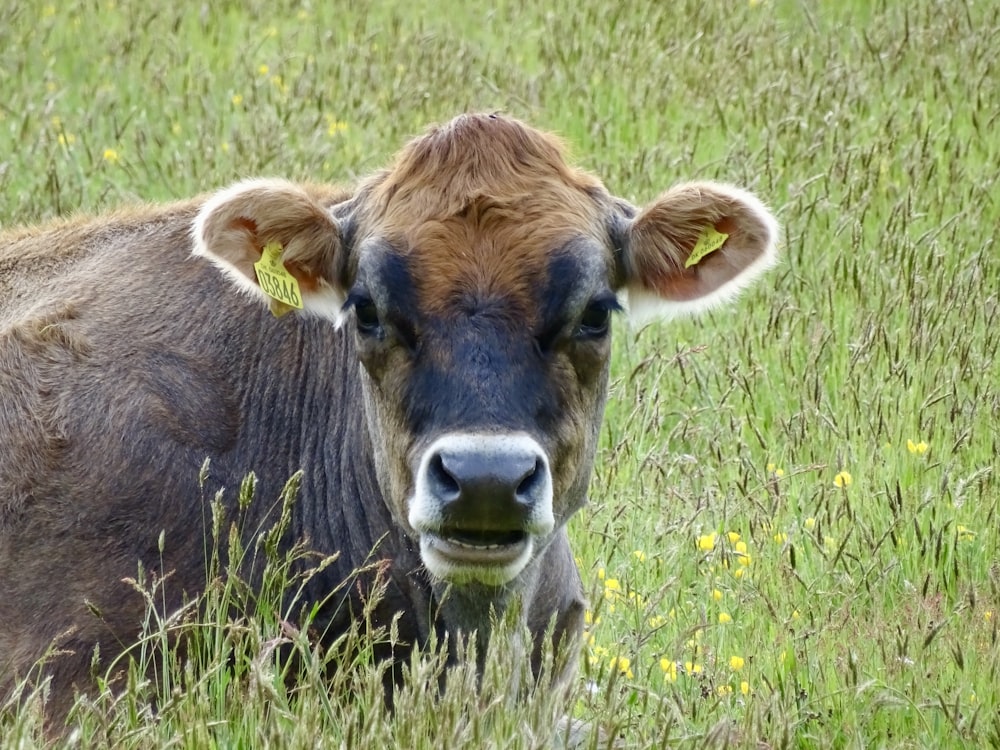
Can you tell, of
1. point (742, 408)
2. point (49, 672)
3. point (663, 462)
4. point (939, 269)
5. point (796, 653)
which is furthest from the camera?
point (939, 269)

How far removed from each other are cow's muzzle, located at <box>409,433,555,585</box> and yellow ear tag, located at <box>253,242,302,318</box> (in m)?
0.91

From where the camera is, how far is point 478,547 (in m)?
4.55

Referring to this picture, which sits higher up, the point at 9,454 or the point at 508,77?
the point at 508,77

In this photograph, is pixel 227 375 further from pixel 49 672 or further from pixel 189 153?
pixel 189 153

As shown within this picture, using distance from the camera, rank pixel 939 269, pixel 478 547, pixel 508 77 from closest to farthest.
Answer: pixel 478 547 → pixel 939 269 → pixel 508 77

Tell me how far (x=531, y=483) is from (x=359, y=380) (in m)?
1.21

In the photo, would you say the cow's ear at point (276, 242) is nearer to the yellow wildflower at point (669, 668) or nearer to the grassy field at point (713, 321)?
the grassy field at point (713, 321)

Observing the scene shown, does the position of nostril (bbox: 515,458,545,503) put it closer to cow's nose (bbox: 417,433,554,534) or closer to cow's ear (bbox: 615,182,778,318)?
cow's nose (bbox: 417,433,554,534)

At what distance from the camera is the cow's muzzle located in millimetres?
4371

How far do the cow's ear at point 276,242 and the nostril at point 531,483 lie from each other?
1161mm

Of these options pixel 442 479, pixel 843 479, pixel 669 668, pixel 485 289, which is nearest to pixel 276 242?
pixel 485 289

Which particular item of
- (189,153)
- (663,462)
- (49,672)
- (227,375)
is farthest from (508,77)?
(49,672)

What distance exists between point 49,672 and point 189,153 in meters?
5.29

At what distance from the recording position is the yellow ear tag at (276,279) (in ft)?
17.1
